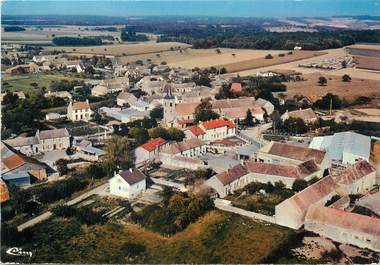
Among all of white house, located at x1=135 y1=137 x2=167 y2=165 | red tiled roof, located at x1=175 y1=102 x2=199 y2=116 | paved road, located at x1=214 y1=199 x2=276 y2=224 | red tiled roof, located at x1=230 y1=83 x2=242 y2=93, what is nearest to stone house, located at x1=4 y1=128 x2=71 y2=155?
white house, located at x1=135 y1=137 x2=167 y2=165

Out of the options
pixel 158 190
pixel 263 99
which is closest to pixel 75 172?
pixel 158 190

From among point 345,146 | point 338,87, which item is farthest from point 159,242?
point 338,87

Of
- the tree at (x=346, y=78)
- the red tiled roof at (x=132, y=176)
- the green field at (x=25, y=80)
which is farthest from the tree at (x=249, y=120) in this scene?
the green field at (x=25, y=80)

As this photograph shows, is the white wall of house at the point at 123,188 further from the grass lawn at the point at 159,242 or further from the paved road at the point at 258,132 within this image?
the paved road at the point at 258,132

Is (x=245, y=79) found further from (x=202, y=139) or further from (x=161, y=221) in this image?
(x=161, y=221)

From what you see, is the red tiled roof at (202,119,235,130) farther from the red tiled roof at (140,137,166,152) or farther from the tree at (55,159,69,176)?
the tree at (55,159,69,176)
